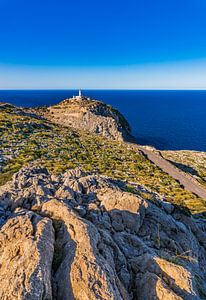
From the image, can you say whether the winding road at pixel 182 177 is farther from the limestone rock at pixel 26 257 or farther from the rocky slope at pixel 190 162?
the limestone rock at pixel 26 257

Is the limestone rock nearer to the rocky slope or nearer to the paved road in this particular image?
the paved road

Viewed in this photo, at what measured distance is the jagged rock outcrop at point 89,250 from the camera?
33.1 ft

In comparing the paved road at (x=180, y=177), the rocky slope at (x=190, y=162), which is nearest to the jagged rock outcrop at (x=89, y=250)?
the paved road at (x=180, y=177)

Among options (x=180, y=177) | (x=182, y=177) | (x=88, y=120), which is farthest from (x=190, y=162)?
(x=88, y=120)

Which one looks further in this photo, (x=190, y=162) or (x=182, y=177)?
(x=190, y=162)

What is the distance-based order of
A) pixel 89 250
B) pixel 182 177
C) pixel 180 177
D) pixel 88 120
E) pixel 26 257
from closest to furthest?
pixel 26 257 → pixel 89 250 → pixel 180 177 → pixel 182 177 → pixel 88 120

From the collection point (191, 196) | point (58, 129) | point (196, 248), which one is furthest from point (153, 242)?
point (58, 129)

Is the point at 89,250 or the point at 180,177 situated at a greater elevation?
the point at 89,250

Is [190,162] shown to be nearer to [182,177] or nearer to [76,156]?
[182,177]

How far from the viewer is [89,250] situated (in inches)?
462

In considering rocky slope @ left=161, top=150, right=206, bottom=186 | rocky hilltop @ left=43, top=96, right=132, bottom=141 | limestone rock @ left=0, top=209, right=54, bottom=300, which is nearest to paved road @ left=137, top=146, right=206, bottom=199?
rocky slope @ left=161, top=150, right=206, bottom=186

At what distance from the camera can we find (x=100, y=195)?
21.4m

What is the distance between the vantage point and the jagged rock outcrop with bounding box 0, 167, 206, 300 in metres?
10.1

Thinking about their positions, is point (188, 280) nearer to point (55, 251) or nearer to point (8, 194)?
point (55, 251)
